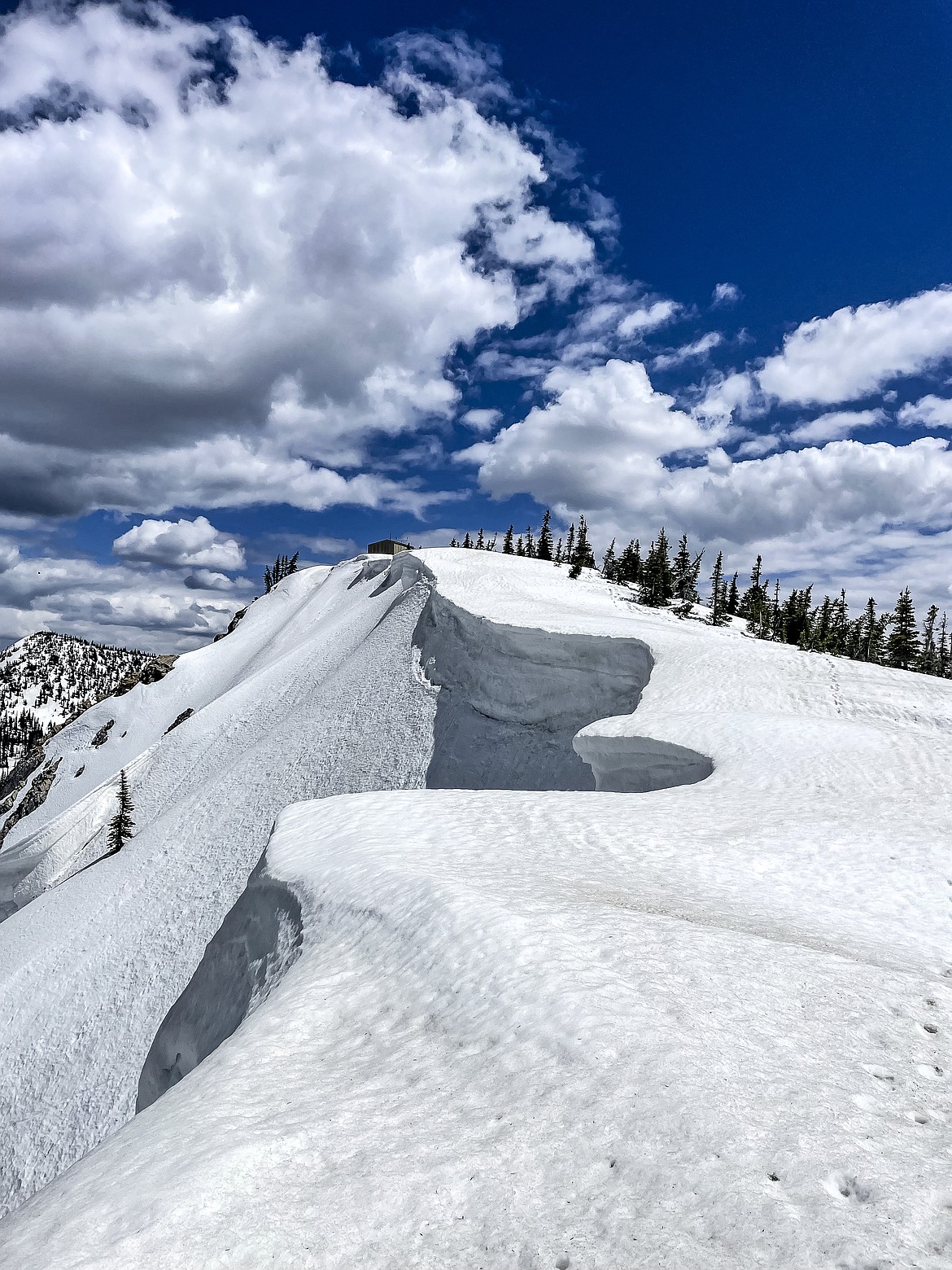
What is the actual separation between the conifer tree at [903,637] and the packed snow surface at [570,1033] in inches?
1864

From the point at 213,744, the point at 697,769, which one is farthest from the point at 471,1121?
the point at 213,744

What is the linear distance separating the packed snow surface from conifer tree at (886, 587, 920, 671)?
1864 inches

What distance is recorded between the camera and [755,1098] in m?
4.00

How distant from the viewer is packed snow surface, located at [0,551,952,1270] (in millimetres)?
3354

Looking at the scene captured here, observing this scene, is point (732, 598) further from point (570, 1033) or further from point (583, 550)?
point (570, 1033)

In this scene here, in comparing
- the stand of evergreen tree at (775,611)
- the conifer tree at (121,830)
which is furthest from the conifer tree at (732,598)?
the conifer tree at (121,830)

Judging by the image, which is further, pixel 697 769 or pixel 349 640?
pixel 349 640

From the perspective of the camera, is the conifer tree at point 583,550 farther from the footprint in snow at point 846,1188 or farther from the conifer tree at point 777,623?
the footprint in snow at point 846,1188

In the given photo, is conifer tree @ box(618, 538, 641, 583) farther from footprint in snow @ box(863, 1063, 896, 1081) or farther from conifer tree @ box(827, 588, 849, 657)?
footprint in snow @ box(863, 1063, 896, 1081)

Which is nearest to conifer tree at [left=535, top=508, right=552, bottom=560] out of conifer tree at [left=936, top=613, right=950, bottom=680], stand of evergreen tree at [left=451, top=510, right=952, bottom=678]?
stand of evergreen tree at [left=451, top=510, right=952, bottom=678]

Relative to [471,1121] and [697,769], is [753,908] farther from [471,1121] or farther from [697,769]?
[697,769]

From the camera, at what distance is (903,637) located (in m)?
61.0

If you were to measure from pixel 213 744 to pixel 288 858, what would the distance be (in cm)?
3738

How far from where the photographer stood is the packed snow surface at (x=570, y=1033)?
11.0 feet
